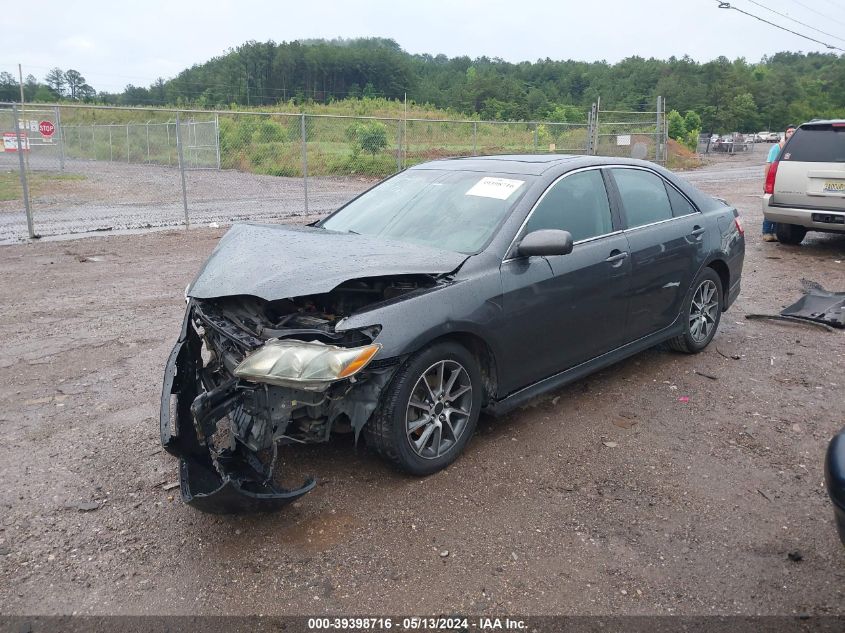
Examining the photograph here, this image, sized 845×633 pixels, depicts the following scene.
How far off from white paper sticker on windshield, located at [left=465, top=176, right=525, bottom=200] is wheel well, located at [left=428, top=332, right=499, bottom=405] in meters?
1.01

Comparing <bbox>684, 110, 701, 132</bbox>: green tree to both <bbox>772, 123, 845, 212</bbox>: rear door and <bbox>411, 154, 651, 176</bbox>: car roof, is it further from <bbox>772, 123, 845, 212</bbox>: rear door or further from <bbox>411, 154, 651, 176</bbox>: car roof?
<bbox>411, 154, 651, 176</bbox>: car roof

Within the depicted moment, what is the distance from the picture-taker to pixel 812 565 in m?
A: 2.93

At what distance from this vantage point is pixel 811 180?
9469mm

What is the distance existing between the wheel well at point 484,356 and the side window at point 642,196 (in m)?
1.68

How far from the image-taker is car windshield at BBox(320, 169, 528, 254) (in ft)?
13.2

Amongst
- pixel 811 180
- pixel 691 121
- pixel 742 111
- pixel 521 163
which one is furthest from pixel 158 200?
pixel 742 111

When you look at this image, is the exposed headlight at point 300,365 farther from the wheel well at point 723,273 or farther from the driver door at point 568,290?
the wheel well at point 723,273

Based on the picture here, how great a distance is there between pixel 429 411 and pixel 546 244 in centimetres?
115

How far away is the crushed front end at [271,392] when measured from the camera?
2990 millimetres

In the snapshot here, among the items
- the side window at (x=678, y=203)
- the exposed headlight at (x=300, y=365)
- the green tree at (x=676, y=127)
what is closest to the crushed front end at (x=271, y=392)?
the exposed headlight at (x=300, y=365)

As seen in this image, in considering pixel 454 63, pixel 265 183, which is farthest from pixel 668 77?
pixel 265 183

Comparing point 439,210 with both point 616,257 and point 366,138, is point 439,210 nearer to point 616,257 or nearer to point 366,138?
point 616,257

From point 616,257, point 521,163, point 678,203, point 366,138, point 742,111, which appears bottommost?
point 616,257

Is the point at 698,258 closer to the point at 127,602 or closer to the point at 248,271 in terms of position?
the point at 248,271
